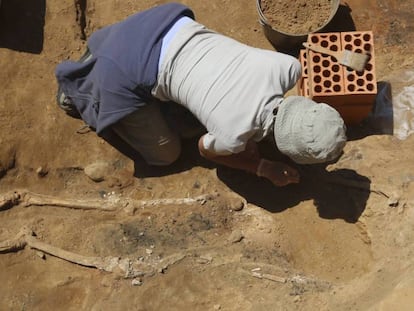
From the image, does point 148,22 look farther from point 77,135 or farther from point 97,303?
point 97,303

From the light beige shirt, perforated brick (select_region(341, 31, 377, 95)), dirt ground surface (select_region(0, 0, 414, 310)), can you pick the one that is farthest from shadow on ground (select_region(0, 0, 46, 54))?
perforated brick (select_region(341, 31, 377, 95))

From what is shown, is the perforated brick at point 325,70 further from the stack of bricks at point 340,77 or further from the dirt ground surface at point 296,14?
the dirt ground surface at point 296,14

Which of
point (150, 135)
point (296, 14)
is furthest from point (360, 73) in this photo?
point (150, 135)

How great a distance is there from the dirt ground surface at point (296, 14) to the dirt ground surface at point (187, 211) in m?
0.21

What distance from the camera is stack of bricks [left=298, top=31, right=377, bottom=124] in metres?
3.54

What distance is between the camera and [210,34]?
3256 mm

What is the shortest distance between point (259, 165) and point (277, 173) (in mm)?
112

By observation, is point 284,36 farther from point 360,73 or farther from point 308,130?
point 308,130

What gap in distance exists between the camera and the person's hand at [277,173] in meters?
3.54

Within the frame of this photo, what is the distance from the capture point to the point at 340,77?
11.7 ft

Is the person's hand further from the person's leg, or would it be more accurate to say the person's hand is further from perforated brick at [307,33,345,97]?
the person's leg

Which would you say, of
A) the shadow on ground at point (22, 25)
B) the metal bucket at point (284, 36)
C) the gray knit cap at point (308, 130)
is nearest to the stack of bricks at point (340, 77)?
the metal bucket at point (284, 36)

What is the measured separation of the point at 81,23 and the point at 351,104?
6.47ft

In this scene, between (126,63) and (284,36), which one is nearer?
(126,63)
